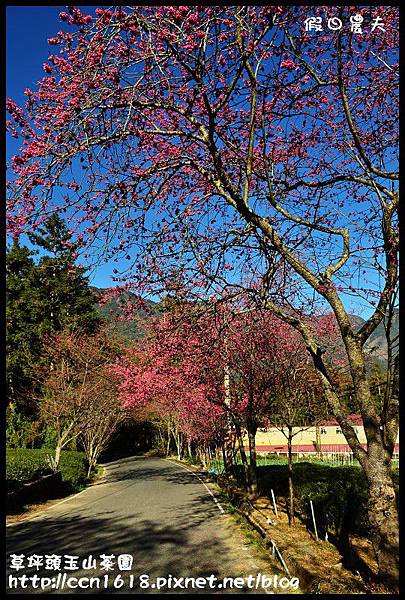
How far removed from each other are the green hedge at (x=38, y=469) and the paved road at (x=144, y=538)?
2083mm

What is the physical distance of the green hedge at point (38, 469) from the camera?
16500mm

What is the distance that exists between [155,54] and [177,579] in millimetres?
6229

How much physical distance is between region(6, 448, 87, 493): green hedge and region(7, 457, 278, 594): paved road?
2.08 m

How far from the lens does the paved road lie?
6734 mm

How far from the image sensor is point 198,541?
8695 mm

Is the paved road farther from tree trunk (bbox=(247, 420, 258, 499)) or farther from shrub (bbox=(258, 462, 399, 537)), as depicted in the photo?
shrub (bbox=(258, 462, 399, 537))

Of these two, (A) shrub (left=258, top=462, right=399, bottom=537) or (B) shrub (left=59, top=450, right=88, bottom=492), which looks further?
(B) shrub (left=59, top=450, right=88, bottom=492)

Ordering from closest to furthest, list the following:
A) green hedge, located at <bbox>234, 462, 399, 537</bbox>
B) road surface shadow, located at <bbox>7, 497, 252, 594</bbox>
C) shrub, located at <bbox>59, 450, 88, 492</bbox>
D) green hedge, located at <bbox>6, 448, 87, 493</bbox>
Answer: road surface shadow, located at <bbox>7, 497, 252, 594</bbox> < green hedge, located at <bbox>234, 462, 399, 537</bbox> < green hedge, located at <bbox>6, 448, 87, 493</bbox> < shrub, located at <bbox>59, 450, 88, 492</bbox>

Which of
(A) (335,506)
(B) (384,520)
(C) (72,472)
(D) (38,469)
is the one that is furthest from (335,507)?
(C) (72,472)

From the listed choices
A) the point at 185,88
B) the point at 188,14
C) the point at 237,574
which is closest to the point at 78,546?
the point at 237,574

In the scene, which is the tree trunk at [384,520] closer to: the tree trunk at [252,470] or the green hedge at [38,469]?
the tree trunk at [252,470]

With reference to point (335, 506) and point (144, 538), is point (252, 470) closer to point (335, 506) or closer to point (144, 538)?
point (335, 506)

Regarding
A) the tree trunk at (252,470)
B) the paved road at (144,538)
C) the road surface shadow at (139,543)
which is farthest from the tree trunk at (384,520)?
the tree trunk at (252,470)

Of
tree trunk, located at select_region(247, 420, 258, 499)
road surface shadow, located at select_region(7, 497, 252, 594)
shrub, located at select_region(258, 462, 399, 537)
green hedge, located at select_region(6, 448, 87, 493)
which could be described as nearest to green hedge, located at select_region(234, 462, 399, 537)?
shrub, located at select_region(258, 462, 399, 537)
